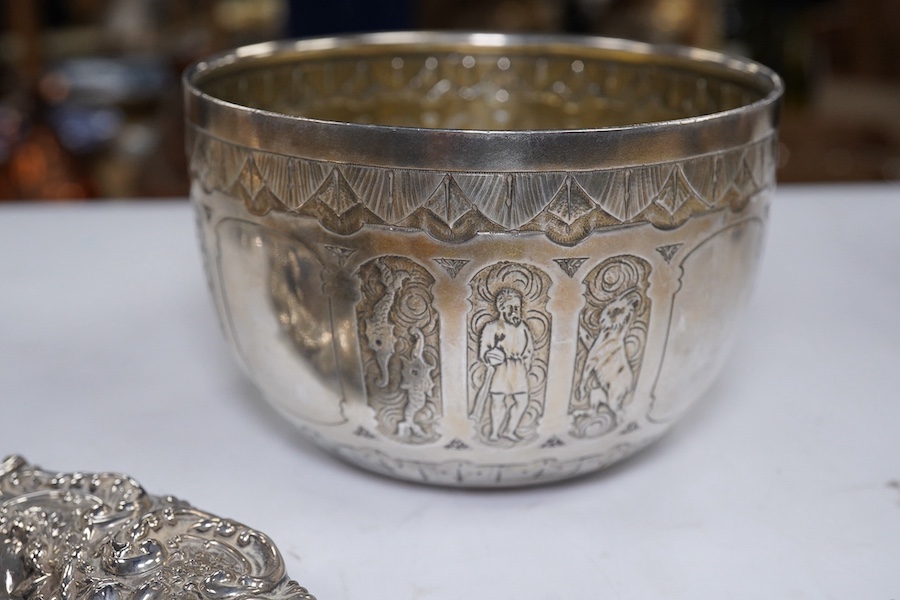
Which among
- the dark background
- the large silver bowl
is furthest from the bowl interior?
the dark background

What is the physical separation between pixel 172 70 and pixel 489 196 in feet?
6.43

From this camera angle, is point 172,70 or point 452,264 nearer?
point 452,264

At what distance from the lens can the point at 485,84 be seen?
0.85 meters

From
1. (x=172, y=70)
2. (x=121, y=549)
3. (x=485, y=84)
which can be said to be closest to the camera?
(x=121, y=549)

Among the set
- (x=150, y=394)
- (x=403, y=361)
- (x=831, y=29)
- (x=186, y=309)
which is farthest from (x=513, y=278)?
(x=831, y=29)

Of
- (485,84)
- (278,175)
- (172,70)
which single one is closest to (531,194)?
(278,175)

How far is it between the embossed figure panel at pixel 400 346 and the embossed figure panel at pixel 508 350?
2cm

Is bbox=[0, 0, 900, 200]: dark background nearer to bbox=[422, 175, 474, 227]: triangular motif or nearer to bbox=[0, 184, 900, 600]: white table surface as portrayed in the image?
bbox=[0, 184, 900, 600]: white table surface

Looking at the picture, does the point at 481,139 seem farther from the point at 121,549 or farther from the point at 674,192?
the point at 121,549

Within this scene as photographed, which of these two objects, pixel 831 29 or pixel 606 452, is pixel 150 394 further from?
pixel 831 29

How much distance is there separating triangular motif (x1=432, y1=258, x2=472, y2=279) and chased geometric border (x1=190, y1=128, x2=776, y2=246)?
1cm

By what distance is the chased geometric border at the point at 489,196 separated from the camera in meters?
0.47

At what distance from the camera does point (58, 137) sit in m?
2.10

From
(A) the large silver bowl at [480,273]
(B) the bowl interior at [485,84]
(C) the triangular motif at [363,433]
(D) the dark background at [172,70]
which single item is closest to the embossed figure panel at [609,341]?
(A) the large silver bowl at [480,273]
